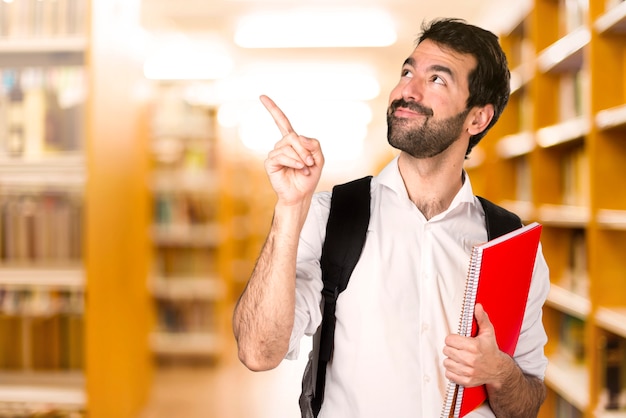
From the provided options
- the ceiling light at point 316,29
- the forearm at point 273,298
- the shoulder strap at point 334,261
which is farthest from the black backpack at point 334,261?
the ceiling light at point 316,29

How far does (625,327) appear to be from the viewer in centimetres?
229

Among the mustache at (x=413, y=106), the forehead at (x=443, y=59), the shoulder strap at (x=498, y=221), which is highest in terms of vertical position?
the forehead at (x=443, y=59)

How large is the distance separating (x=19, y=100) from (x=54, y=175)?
41 cm

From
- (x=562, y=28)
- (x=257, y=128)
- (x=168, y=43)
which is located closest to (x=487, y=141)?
(x=562, y=28)

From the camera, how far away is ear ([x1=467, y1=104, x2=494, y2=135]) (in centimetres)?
171

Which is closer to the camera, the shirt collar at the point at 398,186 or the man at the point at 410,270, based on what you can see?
the man at the point at 410,270

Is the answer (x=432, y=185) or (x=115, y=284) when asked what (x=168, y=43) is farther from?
(x=432, y=185)

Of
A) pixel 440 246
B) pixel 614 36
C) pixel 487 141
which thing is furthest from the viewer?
pixel 487 141

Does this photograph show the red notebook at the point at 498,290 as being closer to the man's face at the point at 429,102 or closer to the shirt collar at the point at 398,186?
the shirt collar at the point at 398,186

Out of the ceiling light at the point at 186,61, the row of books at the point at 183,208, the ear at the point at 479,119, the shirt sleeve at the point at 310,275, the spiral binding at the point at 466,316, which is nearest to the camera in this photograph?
the spiral binding at the point at 466,316

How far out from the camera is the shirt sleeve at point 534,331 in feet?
5.23

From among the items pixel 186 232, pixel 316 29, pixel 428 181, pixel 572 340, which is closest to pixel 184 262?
pixel 186 232

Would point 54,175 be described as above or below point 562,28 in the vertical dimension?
below

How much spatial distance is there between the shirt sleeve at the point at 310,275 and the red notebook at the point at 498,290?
0.35 metres
